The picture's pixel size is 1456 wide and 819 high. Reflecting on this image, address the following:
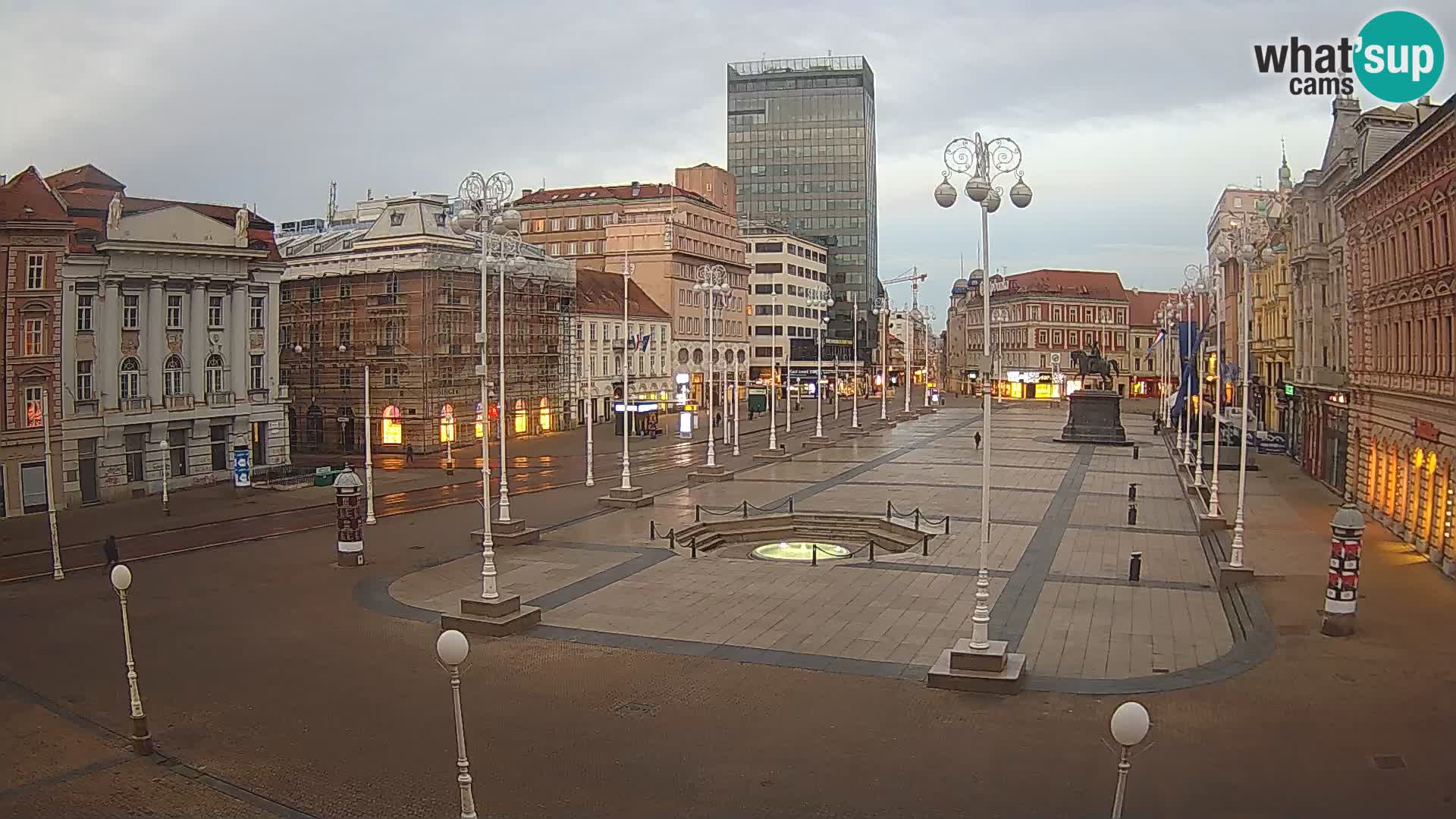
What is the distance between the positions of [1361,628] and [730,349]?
102 m

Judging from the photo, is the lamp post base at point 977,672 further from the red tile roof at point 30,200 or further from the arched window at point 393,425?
the arched window at point 393,425

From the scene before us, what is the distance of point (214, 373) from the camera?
174 feet

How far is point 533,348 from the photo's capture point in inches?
3167

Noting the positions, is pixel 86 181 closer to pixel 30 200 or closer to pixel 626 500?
pixel 30 200

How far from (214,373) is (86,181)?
1046 centimetres

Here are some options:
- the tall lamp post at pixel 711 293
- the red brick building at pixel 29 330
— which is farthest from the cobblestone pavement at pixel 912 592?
the red brick building at pixel 29 330

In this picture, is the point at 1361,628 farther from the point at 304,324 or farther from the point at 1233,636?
the point at 304,324

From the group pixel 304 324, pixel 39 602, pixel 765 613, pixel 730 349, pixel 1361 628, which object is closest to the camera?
pixel 1361 628

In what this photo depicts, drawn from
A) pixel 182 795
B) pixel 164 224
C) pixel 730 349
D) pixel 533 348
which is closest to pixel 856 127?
pixel 730 349

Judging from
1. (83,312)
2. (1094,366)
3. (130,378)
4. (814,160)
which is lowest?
(130,378)

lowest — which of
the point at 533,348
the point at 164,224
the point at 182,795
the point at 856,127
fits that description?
the point at 182,795

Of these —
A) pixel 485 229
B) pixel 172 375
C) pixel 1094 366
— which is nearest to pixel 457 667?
pixel 485 229

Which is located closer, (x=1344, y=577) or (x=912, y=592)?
(x=1344, y=577)

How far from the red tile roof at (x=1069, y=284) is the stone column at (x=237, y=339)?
361ft
